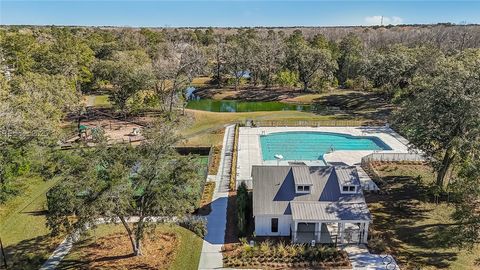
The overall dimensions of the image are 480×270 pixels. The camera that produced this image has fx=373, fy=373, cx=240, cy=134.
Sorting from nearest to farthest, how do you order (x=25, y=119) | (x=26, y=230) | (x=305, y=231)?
(x=305, y=231) < (x=26, y=230) < (x=25, y=119)

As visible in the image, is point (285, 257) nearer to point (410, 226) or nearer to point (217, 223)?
point (217, 223)

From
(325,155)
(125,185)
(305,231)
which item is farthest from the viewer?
(325,155)

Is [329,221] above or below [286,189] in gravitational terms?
below

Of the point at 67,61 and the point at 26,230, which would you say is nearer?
the point at 26,230

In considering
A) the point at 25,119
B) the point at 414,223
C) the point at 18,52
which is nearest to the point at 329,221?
the point at 414,223

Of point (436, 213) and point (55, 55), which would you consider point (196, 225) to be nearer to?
point (436, 213)

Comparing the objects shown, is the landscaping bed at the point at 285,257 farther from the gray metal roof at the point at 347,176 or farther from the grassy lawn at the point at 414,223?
the gray metal roof at the point at 347,176

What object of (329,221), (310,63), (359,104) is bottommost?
(329,221)
